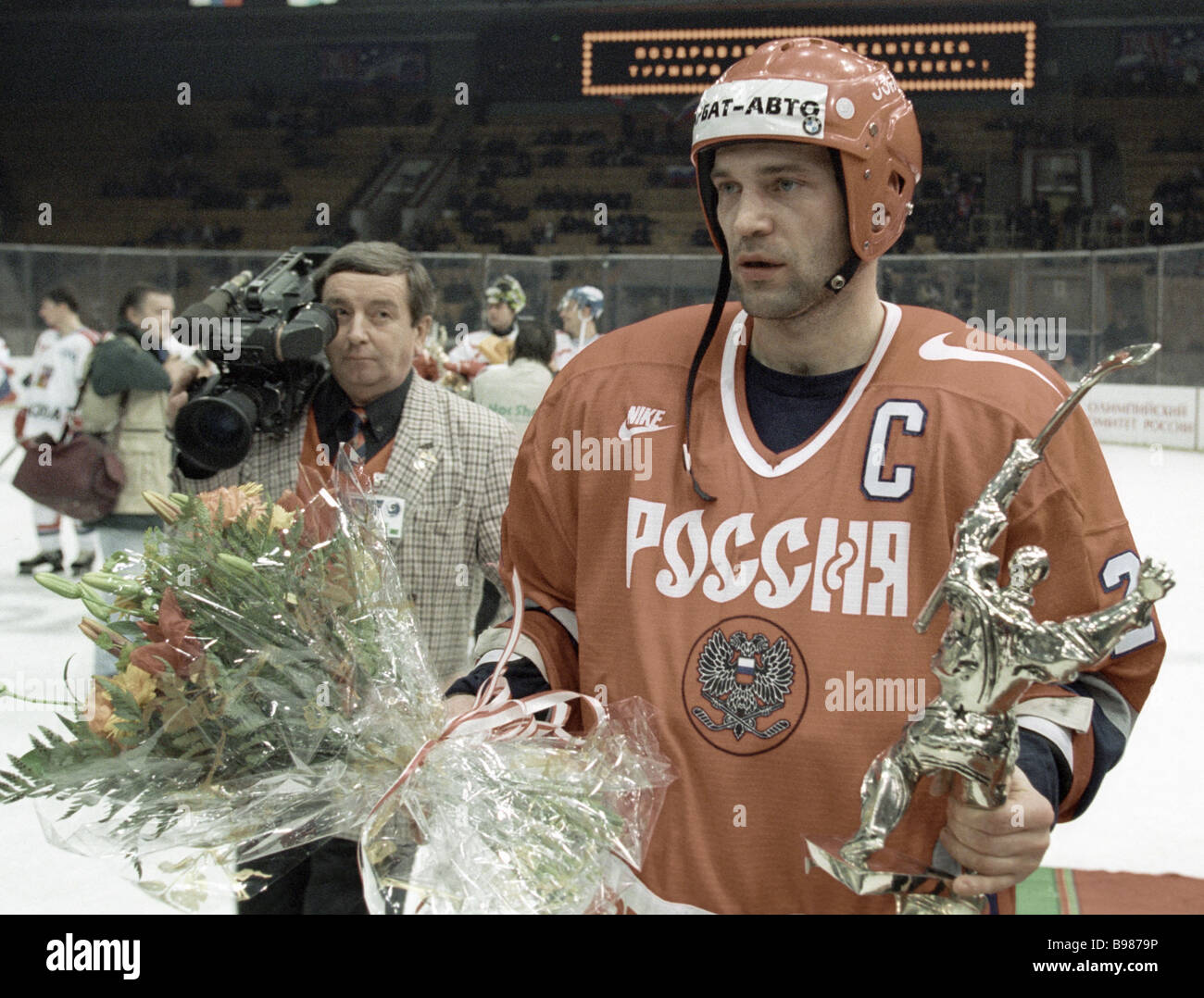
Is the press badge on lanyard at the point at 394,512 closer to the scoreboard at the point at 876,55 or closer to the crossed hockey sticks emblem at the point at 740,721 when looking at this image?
the crossed hockey sticks emblem at the point at 740,721

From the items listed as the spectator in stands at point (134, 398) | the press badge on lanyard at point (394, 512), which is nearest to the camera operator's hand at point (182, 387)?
the press badge on lanyard at point (394, 512)

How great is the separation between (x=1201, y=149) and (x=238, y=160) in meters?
16.4

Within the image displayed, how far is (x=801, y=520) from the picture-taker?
4.49 ft

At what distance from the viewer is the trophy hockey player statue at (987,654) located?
0.95 meters

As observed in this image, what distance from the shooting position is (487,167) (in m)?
22.2

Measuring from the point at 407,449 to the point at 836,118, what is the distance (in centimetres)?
127

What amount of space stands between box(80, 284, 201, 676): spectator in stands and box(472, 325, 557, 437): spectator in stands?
1.26m

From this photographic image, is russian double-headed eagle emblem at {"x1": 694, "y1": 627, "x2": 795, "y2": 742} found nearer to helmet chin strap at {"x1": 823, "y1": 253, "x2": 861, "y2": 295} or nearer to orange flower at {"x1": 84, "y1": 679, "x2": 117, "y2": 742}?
helmet chin strap at {"x1": 823, "y1": 253, "x2": 861, "y2": 295}

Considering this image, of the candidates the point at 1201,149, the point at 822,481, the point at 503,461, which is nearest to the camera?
the point at 822,481

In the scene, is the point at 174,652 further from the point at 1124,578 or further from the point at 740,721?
the point at 1124,578

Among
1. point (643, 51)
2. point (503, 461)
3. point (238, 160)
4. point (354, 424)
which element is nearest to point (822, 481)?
point (503, 461)

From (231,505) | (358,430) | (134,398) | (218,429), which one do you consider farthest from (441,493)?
(134,398)

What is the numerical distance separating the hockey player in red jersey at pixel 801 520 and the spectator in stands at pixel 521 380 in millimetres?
3186

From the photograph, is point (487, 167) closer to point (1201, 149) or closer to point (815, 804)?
point (1201, 149)
